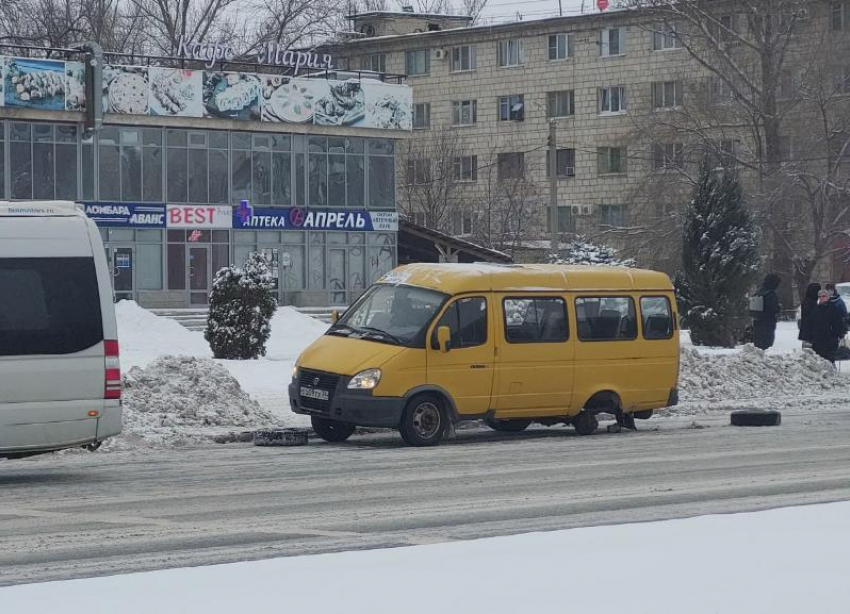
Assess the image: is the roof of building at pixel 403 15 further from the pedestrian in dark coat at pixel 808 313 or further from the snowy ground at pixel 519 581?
the snowy ground at pixel 519 581

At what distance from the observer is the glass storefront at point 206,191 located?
5612 cm

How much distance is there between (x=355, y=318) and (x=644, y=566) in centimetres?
1039

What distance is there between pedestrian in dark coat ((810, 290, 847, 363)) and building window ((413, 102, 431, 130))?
6177 cm

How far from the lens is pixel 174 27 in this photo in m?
70.2

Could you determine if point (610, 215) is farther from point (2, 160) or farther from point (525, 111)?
point (2, 160)

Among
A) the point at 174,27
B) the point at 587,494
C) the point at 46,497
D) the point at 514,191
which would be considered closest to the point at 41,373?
the point at 46,497

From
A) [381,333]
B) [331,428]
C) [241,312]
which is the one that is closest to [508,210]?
[241,312]

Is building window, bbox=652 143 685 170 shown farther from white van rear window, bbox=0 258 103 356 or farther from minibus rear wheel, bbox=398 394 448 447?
white van rear window, bbox=0 258 103 356

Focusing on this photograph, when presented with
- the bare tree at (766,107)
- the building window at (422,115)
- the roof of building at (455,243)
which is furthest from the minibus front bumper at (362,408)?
the building window at (422,115)

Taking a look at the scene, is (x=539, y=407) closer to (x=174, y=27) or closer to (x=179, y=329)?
(x=179, y=329)

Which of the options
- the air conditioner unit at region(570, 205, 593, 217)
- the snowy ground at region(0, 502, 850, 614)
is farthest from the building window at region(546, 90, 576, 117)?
the snowy ground at region(0, 502, 850, 614)

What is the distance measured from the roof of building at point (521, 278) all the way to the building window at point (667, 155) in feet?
120

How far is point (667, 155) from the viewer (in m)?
58.1

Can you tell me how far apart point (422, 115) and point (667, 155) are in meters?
33.3
